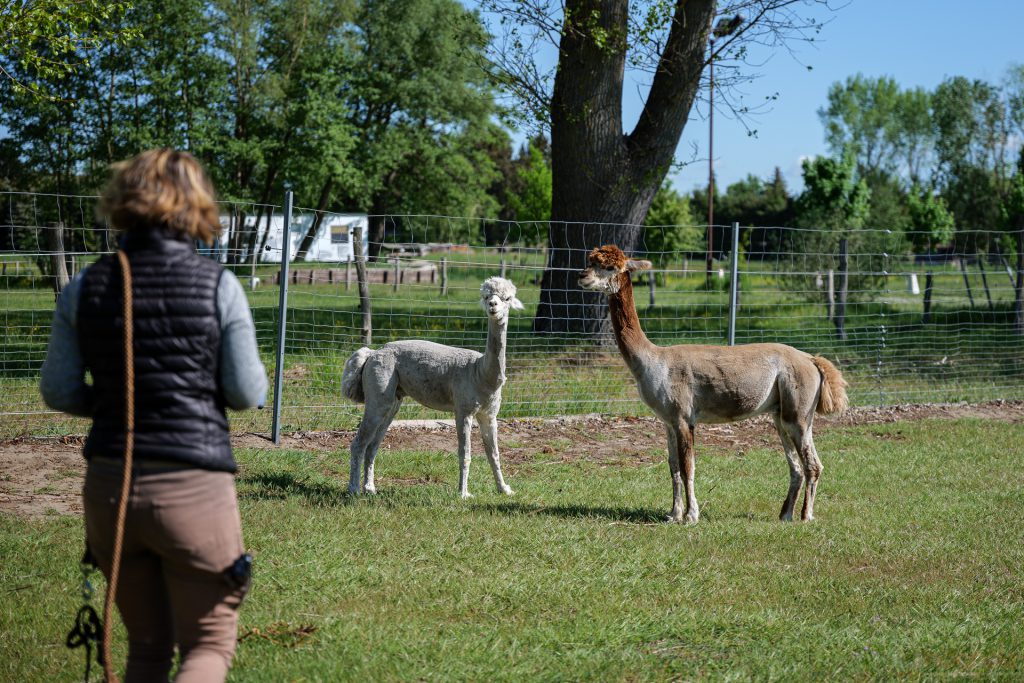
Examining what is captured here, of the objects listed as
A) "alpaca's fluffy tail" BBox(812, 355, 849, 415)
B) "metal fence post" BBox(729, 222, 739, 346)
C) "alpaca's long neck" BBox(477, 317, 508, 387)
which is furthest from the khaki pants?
"metal fence post" BBox(729, 222, 739, 346)

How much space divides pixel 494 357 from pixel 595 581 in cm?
248

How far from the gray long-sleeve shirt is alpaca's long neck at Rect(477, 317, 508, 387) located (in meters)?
4.58

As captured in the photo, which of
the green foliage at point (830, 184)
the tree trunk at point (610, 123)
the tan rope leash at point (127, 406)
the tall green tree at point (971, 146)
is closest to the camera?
the tan rope leash at point (127, 406)

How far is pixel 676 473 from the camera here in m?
7.37

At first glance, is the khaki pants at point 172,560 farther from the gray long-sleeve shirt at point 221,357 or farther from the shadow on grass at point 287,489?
the shadow on grass at point 287,489

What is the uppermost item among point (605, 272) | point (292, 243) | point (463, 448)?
point (292, 243)

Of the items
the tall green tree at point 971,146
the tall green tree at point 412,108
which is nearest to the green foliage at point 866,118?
the tall green tree at point 971,146

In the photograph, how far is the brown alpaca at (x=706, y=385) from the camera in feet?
24.3

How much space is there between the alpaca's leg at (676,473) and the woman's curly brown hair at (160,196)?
5.05 m

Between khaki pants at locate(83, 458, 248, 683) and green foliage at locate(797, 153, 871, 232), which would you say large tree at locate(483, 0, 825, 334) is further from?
green foliage at locate(797, 153, 871, 232)

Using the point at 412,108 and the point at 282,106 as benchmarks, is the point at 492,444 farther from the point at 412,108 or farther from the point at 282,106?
the point at 412,108

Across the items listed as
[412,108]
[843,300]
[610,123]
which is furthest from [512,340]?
[412,108]

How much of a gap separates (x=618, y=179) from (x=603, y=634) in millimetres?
11525

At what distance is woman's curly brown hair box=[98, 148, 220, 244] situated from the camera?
2.87m
